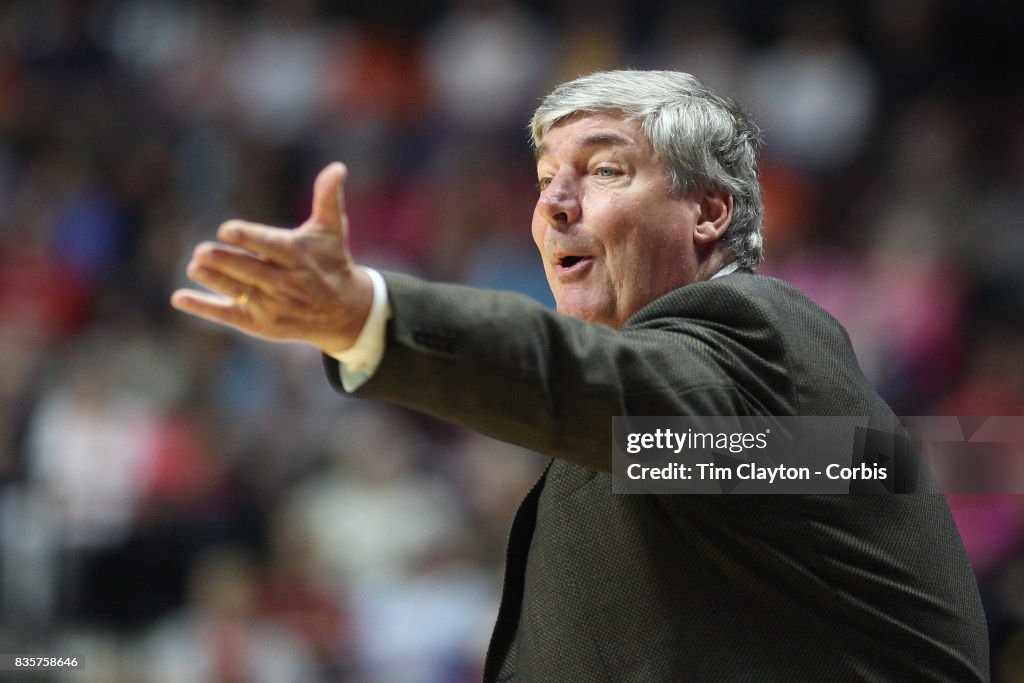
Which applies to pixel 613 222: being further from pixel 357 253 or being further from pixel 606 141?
pixel 357 253

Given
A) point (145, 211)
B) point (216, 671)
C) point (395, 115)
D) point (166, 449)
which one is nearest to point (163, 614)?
point (216, 671)

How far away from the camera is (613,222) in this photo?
296 cm

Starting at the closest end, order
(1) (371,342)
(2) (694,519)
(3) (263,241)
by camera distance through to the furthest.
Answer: (3) (263,241) < (1) (371,342) < (2) (694,519)

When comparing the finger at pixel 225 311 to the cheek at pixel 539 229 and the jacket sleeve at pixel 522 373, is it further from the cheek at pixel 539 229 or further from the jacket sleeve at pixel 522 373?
the cheek at pixel 539 229

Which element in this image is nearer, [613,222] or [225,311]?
[225,311]

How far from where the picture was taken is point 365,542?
7121mm

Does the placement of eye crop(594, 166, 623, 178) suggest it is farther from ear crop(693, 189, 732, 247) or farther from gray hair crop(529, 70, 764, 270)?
ear crop(693, 189, 732, 247)

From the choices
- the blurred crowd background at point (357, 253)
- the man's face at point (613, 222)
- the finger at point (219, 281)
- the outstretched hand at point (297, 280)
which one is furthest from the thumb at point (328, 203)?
the blurred crowd background at point (357, 253)

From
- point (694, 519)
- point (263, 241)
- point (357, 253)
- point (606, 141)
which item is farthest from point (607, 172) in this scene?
point (357, 253)

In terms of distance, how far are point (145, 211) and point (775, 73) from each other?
4.28 meters

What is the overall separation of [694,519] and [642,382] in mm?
365

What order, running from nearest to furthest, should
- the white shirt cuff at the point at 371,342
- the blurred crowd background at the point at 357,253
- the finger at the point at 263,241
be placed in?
the finger at the point at 263,241
the white shirt cuff at the point at 371,342
the blurred crowd background at the point at 357,253

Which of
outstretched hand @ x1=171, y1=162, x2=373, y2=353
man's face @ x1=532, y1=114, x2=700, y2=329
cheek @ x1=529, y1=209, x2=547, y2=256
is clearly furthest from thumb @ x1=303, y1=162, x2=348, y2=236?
cheek @ x1=529, y1=209, x2=547, y2=256

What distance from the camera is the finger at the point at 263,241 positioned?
189cm
